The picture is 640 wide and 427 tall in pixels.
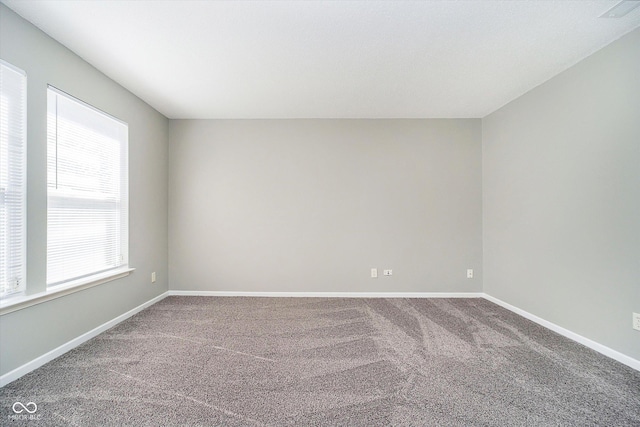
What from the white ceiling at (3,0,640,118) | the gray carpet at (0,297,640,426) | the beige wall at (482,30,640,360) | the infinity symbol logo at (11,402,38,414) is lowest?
the gray carpet at (0,297,640,426)

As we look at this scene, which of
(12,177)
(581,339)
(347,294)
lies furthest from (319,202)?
(581,339)

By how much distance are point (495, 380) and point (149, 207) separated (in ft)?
13.3

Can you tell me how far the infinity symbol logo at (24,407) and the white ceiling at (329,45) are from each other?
8.66 ft

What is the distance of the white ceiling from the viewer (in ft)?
5.79

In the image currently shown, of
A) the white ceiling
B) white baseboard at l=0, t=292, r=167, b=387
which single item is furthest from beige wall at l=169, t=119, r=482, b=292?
white baseboard at l=0, t=292, r=167, b=387

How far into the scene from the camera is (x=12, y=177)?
71.7 inches

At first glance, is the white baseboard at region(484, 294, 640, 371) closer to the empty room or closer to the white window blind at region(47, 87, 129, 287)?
the empty room

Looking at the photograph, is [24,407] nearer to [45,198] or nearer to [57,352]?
[57,352]

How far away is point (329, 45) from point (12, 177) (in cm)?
259

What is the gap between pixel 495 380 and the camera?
1.84m

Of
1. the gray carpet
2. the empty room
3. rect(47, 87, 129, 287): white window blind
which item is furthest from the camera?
rect(47, 87, 129, 287): white window blind

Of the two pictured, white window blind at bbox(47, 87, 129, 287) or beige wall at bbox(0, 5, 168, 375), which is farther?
white window blind at bbox(47, 87, 129, 287)

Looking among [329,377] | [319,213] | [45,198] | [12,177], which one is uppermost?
[12,177]

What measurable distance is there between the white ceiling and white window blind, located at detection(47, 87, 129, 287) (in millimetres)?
570
